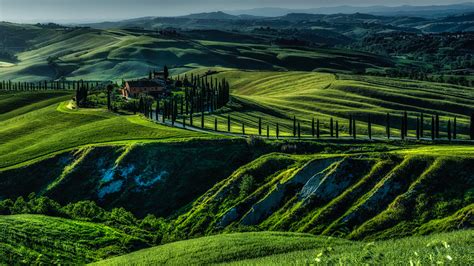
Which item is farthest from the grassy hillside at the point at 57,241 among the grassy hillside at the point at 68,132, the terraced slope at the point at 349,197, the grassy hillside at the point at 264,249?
the grassy hillside at the point at 68,132

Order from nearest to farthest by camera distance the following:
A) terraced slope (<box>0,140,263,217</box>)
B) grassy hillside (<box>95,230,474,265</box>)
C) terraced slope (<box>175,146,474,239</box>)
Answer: grassy hillside (<box>95,230,474,265</box>) < terraced slope (<box>175,146,474,239</box>) < terraced slope (<box>0,140,263,217</box>)

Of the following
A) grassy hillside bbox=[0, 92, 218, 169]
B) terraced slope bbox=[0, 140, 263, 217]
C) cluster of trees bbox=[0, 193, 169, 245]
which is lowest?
cluster of trees bbox=[0, 193, 169, 245]

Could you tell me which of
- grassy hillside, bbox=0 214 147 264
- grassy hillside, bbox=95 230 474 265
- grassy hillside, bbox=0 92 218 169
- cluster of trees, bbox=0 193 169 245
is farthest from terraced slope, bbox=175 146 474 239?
grassy hillside, bbox=0 92 218 169

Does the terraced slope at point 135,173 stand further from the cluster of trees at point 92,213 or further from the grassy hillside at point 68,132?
the grassy hillside at point 68,132

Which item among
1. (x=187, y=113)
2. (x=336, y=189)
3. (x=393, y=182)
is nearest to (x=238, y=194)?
(x=336, y=189)

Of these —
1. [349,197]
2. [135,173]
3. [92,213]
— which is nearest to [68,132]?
[135,173]

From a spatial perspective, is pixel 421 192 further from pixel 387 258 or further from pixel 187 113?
pixel 187 113

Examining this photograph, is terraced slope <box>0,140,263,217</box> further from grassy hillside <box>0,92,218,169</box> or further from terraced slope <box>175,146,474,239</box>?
terraced slope <box>175,146,474,239</box>

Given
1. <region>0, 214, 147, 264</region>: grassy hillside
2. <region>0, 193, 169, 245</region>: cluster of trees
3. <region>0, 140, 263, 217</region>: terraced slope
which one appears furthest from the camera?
<region>0, 140, 263, 217</region>: terraced slope
